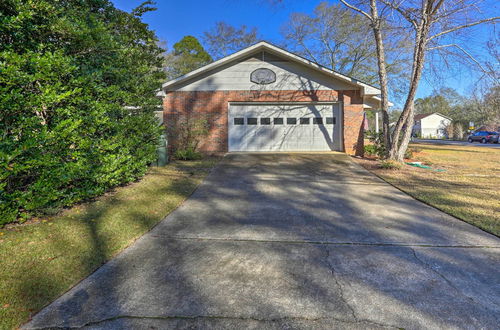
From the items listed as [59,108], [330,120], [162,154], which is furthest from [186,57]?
[59,108]

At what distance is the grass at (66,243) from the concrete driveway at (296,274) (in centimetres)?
19

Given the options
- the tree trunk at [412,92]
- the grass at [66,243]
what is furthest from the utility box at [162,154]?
the tree trunk at [412,92]

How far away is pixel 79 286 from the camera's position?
2676 millimetres

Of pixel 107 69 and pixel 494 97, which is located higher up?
pixel 494 97

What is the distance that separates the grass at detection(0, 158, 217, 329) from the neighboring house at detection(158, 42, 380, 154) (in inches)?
257

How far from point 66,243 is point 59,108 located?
2.25 metres

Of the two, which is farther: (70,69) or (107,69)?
(107,69)

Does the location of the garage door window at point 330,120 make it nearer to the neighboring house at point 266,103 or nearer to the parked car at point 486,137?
the neighboring house at point 266,103

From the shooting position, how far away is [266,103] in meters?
12.2

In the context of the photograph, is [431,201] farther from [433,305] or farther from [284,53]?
[284,53]

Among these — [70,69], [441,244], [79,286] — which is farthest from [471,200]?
[70,69]

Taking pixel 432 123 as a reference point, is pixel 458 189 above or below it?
below

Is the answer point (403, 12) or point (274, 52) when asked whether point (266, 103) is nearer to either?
point (274, 52)

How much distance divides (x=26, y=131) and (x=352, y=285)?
4.66 meters
